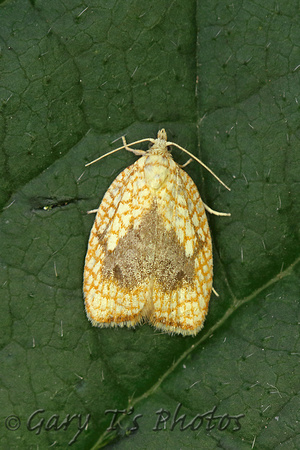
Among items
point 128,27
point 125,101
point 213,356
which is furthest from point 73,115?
point 213,356

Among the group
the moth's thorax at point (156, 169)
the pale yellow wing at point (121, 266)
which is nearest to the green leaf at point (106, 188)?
the pale yellow wing at point (121, 266)

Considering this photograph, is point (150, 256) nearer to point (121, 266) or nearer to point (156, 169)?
point (121, 266)

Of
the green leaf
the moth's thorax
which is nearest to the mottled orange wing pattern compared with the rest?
the moth's thorax

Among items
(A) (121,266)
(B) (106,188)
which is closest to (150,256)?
(A) (121,266)

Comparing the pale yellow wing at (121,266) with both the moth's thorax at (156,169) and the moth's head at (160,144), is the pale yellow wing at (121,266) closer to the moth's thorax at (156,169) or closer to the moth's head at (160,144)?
the moth's thorax at (156,169)

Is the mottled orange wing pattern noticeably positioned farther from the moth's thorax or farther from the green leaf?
the green leaf

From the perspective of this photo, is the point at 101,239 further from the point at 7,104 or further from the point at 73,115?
the point at 7,104


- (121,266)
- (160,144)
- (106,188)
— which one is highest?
(160,144)
